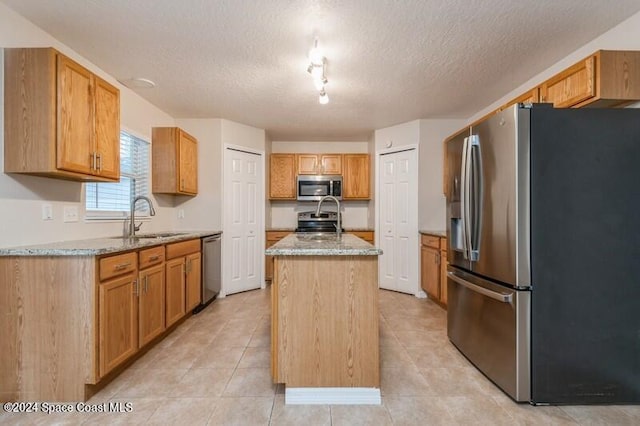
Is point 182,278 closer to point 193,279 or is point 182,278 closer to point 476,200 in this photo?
point 193,279

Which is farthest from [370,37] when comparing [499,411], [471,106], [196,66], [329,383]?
[499,411]

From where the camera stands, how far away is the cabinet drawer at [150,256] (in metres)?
2.29

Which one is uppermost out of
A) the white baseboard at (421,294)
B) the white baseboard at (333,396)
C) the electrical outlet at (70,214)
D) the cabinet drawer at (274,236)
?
the electrical outlet at (70,214)

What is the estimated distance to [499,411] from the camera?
1.72 metres

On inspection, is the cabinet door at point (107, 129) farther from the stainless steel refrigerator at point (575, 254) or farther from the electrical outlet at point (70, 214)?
the stainless steel refrigerator at point (575, 254)

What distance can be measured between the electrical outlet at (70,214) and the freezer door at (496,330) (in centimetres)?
304

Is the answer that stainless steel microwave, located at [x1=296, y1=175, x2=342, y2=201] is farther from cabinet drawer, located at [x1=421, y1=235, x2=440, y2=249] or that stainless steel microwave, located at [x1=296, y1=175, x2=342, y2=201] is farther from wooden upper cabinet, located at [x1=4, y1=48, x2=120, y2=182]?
wooden upper cabinet, located at [x1=4, y1=48, x2=120, y2=182]

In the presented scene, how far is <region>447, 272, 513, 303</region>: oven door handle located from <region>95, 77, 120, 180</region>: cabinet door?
2.80m

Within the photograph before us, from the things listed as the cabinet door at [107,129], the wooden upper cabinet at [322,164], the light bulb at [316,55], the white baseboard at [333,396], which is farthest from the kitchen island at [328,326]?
the wooden upper cabinet at [322,164]

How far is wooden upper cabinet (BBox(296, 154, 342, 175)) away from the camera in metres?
5.14

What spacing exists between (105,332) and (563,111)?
10.00ft

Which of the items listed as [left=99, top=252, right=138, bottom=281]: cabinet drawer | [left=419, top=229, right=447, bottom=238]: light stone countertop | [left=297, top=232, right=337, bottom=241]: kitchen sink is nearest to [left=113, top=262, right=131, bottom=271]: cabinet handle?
[left=99, top=252, right=138, bottom=281]: cabinet drawer

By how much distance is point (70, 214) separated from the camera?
237 cm

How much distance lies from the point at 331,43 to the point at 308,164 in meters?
2.91
